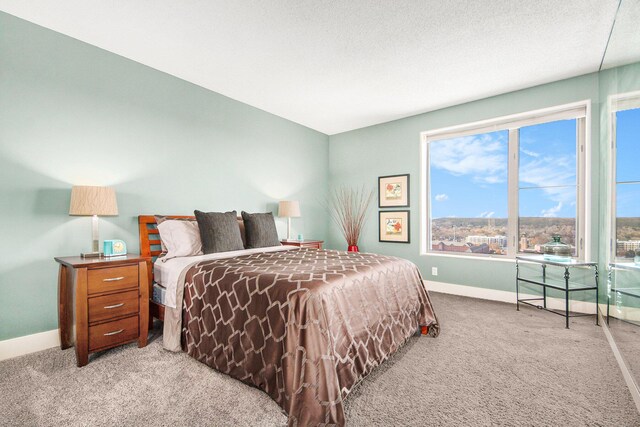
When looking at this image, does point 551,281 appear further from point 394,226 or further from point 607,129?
point 394,226

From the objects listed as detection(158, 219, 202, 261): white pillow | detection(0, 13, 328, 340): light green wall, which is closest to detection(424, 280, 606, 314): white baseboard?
detection(0, 13, 328, 340): light green wall

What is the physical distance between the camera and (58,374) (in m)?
2.05

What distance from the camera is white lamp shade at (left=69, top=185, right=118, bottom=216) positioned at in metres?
2.35

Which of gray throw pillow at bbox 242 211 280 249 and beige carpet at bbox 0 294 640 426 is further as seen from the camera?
gray throw pillow at bbox 242 211 280 249

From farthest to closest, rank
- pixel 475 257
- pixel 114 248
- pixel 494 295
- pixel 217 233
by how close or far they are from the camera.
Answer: pixel 475 257, pixel 494 295, pixel 217 233, pixel 114 248

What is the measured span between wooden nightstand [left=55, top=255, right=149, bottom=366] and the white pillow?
1.09 ft

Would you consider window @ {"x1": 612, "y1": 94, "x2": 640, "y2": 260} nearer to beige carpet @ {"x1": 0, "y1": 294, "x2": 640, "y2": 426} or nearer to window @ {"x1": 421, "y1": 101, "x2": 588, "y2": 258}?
beige carpet @ {"x1": 0, "y1": 294, "x2": 640, "y2": 426}

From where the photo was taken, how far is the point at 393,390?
1847mm

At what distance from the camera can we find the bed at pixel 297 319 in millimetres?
1546

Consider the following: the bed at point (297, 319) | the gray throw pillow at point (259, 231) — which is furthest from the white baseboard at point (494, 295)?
the gray throw pillow at point (259, 231)

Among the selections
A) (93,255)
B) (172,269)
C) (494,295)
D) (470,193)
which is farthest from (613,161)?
(93,255)

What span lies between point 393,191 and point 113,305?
3.97m

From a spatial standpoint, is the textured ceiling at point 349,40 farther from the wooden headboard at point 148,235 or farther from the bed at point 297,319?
the bed at point 297,319

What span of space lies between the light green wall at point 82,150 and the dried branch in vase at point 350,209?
6.70 ft
